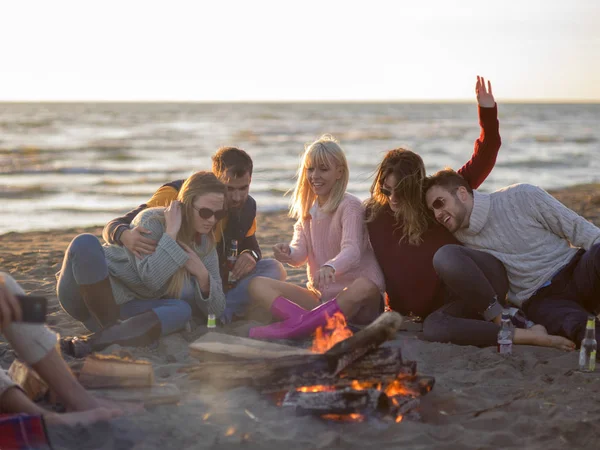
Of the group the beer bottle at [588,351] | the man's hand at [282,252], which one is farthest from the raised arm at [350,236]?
the beer bottle at [588,351]

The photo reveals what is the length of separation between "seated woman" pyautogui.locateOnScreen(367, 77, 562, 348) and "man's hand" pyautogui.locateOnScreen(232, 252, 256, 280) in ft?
3.79

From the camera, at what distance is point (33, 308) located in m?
3.70

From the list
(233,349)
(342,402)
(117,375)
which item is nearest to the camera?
(342,402)

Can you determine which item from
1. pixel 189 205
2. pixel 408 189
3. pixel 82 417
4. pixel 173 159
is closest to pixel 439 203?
pixel 408 189

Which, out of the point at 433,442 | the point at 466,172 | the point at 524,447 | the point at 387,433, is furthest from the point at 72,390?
the point at 466,172

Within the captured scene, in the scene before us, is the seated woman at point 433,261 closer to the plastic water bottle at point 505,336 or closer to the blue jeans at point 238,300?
the plastic water bottle at point 505,336

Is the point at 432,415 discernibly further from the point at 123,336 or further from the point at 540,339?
the point at 123,336

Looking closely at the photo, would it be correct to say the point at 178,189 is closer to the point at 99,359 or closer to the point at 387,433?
the point at 99,359

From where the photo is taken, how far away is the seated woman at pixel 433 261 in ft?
18.5

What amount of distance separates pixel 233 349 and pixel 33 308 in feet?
4.91

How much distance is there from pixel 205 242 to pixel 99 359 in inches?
67.2

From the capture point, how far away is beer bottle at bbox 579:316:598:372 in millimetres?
5004

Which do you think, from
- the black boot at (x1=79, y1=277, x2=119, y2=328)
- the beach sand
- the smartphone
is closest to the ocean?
the beach sand

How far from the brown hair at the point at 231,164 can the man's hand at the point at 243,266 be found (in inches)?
32.6
